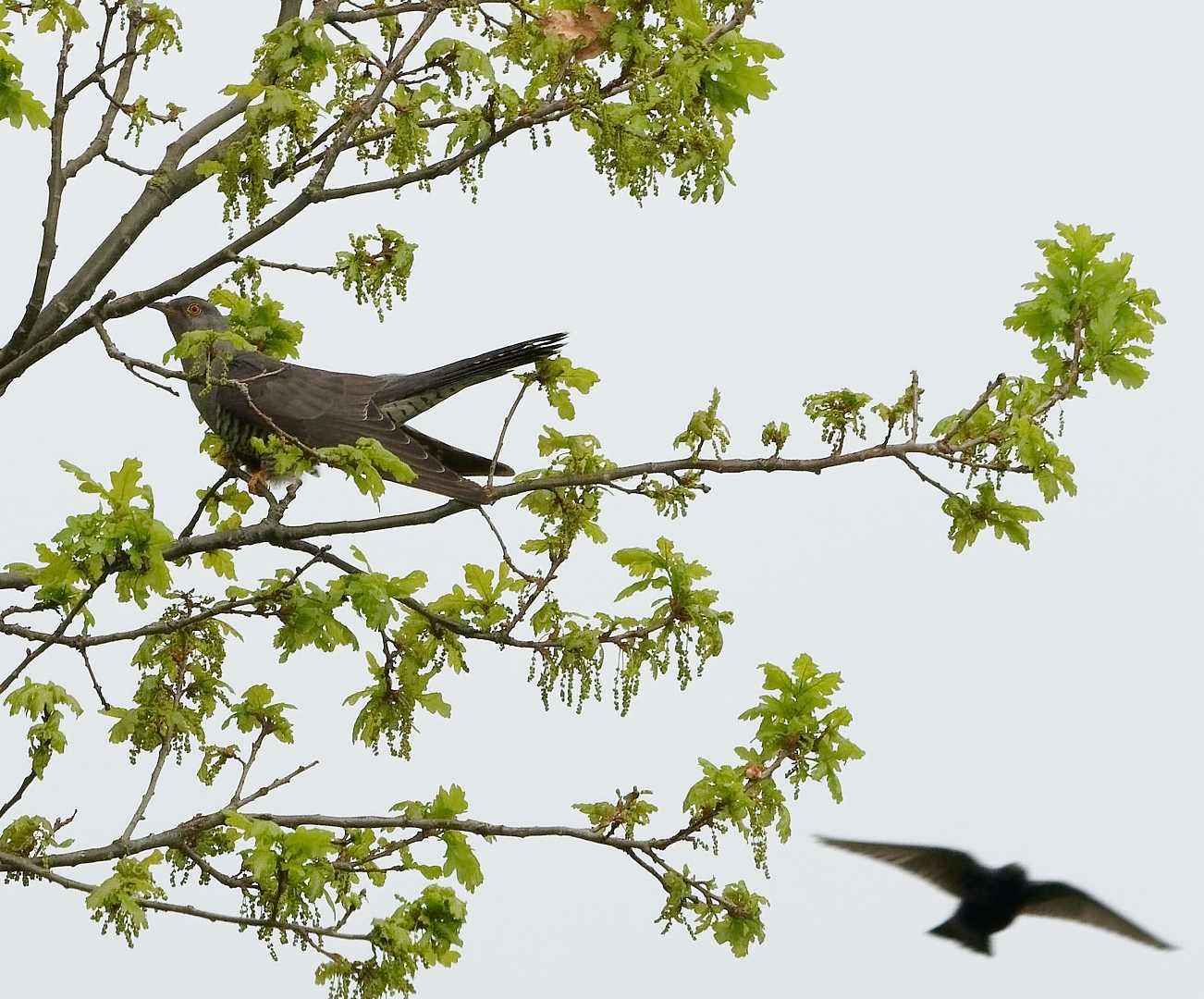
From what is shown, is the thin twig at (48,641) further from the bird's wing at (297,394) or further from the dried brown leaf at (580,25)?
the dried brown leaf at (580,25)

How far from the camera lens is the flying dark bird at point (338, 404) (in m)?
→ 7.43

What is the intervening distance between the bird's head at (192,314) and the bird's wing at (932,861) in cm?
454

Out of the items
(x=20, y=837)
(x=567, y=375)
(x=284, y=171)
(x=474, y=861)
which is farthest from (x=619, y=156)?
(x=20, y=837)

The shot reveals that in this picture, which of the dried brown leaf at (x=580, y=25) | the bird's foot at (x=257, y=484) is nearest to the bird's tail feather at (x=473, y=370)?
the bird's foot at (x=257, y=484)

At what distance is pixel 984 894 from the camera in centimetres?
886

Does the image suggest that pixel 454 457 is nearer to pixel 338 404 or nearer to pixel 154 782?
pixel 338 404

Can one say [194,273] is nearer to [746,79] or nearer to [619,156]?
[619,156]

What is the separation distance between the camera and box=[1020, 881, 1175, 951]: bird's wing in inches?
328

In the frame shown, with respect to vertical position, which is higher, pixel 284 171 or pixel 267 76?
pixel 267 76

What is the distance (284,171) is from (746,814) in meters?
3.26

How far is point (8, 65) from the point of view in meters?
6.12

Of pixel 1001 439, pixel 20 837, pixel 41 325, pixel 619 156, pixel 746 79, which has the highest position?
pixel 746 79

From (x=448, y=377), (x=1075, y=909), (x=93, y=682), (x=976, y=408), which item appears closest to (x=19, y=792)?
(x=93, y=682)

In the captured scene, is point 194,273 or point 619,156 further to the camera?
point 194,273
